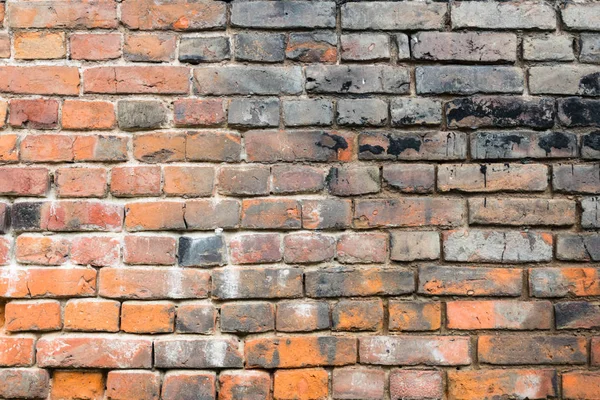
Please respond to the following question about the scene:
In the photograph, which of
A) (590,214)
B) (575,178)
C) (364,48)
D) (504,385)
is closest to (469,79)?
(364,48)

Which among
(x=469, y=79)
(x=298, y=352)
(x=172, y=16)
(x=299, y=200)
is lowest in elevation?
(x=298, y=352)

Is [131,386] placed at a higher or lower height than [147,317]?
lower

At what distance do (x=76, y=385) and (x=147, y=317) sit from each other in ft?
0.94

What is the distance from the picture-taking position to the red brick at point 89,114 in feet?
5.62

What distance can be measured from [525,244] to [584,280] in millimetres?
200

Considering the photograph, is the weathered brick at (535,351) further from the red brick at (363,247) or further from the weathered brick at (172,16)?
the weathered brick at (172,16)

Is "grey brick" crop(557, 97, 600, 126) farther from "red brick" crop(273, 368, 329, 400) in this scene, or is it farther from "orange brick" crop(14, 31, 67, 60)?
"orange brick" crop(14, 31, 67, 60)

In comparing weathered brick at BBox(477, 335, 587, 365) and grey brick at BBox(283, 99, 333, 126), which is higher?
grey brick at BBox(283, 99, 333, 126)

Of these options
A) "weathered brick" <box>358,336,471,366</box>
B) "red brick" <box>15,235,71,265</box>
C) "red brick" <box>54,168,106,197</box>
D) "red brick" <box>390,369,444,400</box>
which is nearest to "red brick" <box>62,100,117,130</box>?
"red brick" <box>54,168,106,197</box>

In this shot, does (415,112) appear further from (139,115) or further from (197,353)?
(197,353)

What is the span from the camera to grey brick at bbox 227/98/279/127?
171cm

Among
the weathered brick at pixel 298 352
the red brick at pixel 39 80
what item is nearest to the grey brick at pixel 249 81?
the red brick at pixel 39 80

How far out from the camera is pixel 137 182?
1.70 meters

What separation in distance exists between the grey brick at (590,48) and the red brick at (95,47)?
1398 mm
